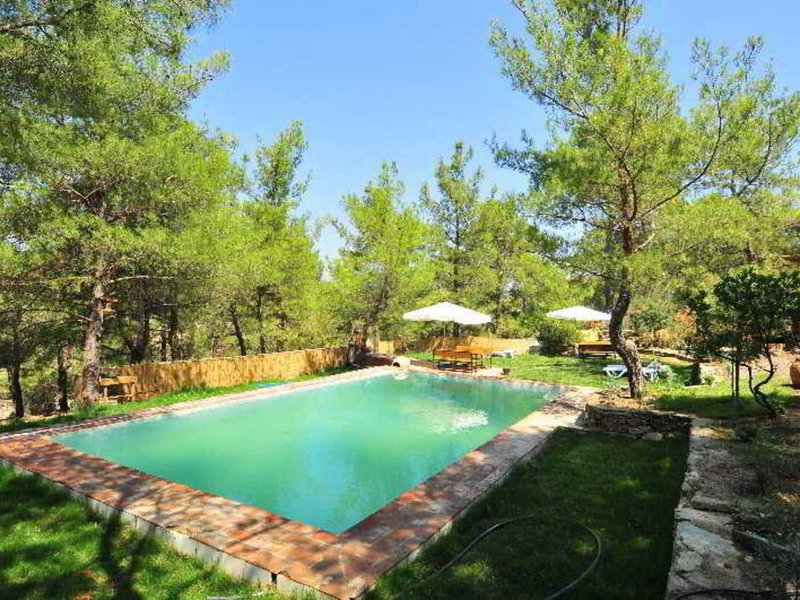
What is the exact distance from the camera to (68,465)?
7230 millimetres

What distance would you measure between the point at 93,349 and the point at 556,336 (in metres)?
19.9

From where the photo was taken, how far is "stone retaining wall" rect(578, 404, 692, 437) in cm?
880

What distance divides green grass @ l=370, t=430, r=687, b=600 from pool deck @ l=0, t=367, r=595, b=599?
25 centimetres

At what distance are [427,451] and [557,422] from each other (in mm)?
2782

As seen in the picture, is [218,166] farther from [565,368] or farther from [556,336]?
[556,336]

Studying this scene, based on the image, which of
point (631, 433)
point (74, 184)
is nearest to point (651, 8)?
point (631, 433)

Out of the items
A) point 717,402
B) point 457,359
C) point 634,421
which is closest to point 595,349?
point 457,359

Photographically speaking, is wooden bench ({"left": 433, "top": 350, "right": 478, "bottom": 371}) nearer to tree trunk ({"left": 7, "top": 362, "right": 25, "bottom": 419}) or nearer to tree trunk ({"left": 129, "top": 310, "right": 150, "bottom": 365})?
tree trunk ({"left": 129, "top": 310, "right": 150, "bottom": 365})

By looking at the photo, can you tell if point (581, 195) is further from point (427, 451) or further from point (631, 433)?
point (427, 451)

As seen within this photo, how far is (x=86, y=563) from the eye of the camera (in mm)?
4629

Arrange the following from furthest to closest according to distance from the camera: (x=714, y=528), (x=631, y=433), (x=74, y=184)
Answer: (x=74, y=184) < (x=631, y=433) < (x=714, y=528)

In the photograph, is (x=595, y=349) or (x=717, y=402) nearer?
(x=717, y=402)

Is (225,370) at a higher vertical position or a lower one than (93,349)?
lower

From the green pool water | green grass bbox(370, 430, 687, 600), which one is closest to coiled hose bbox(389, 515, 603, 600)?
green grass bbox(370, 430, 687, 600)
